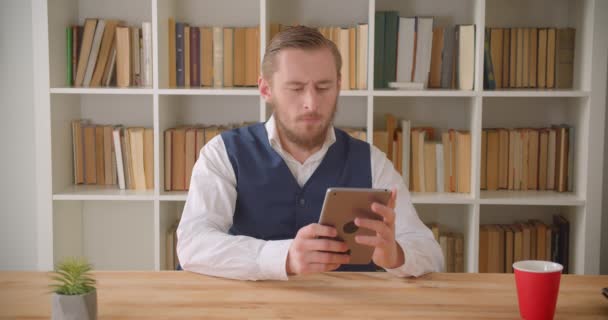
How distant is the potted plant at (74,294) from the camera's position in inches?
47.7

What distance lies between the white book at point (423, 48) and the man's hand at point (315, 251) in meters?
1.71

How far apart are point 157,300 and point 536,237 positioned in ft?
7.35

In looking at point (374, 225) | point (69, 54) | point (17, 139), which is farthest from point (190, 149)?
point (374, 225)

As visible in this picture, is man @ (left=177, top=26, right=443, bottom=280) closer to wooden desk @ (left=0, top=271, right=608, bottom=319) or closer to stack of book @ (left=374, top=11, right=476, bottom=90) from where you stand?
wooden desk @ (left=0, top=271, right=608, bottom=319)

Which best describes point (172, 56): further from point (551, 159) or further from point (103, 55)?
point (551, 159)

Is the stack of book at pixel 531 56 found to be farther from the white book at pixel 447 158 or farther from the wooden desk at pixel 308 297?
the wooden desk at pixel 308 297

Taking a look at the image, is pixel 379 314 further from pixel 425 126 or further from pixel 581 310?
pixel 425 126

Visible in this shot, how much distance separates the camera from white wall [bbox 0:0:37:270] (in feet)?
11.1

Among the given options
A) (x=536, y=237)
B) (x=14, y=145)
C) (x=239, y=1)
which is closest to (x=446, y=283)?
(x=536, y=237)

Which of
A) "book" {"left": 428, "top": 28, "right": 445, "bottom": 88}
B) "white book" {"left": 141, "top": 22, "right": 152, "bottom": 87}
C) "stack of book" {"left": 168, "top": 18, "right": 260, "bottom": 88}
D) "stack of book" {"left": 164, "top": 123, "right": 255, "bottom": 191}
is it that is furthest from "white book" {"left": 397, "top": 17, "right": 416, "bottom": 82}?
"white book" {"left": 141, "top": 22, "right": 152, "bottom": 87}

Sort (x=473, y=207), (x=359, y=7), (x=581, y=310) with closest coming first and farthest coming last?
(x=581, y=310) < (x=473, y=207) < (x=359, y=7)

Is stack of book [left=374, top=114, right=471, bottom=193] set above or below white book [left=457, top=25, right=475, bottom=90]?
below

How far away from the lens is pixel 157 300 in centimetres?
145

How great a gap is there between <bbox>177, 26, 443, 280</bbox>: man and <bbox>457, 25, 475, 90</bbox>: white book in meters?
1.02
